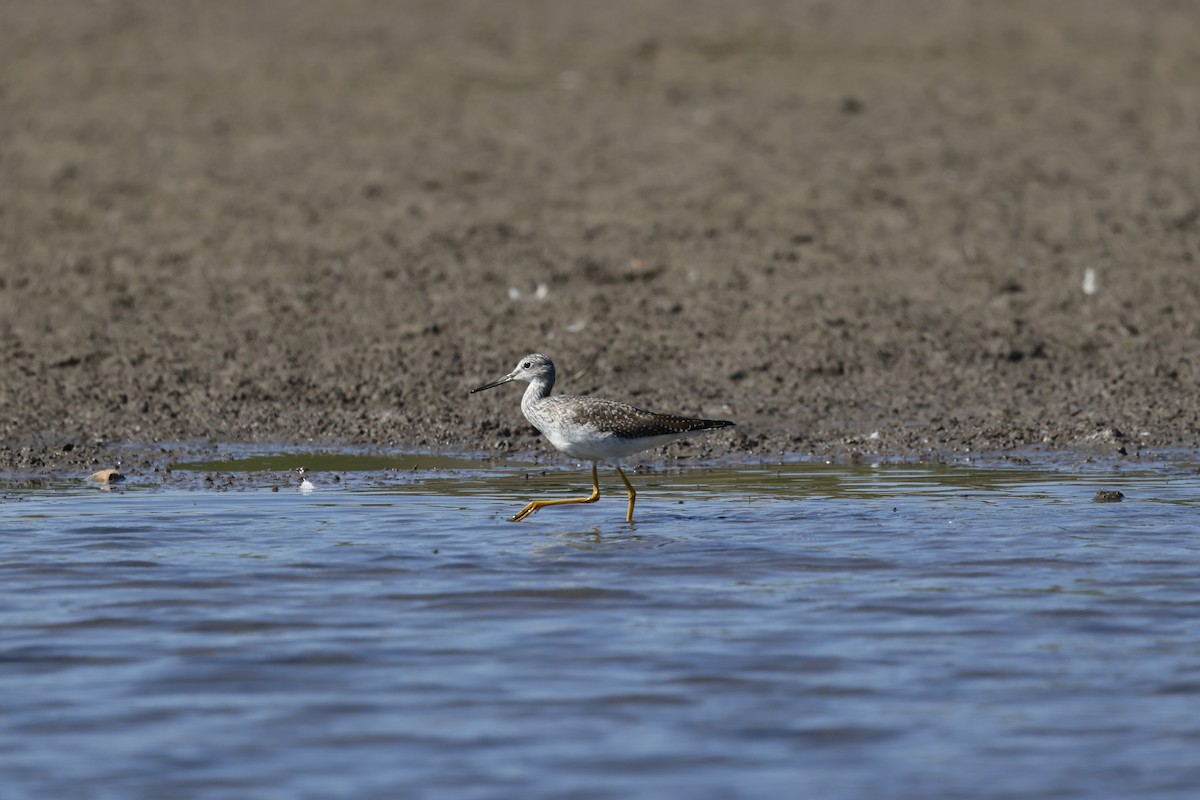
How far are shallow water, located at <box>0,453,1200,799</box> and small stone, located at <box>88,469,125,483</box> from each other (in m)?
0.16

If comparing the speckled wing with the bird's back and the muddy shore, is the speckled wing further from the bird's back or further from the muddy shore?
the muddy shore

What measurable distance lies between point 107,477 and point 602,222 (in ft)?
22.3

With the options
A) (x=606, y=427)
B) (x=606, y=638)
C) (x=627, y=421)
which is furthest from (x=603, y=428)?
(x=606, y=638)

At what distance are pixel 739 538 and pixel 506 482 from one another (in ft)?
7.45

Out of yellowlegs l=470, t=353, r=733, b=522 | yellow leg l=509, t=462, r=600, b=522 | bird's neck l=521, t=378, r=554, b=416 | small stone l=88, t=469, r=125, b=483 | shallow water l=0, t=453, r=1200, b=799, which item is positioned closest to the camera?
shallow water l=0, t=453, r=1200, b=799

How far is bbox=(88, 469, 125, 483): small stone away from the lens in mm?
11086

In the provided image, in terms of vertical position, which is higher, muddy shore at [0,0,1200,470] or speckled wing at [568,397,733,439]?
muddy shore at [0,0,1200,470]

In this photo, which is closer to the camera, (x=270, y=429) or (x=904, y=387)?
(x=270, y=429)

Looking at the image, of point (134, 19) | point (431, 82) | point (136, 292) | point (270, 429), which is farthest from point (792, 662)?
point (134, 19)

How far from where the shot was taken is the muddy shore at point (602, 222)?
13195mm

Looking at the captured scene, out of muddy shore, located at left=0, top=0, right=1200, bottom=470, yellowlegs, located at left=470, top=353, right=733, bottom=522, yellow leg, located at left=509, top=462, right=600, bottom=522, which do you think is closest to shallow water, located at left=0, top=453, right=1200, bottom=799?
yellow leg, located at left=509, top=462, right=600, bottom=522

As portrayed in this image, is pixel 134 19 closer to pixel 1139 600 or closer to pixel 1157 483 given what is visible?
pixel 1157 483

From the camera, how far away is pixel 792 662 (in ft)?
23.6

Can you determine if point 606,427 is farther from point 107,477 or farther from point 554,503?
point 107,477
